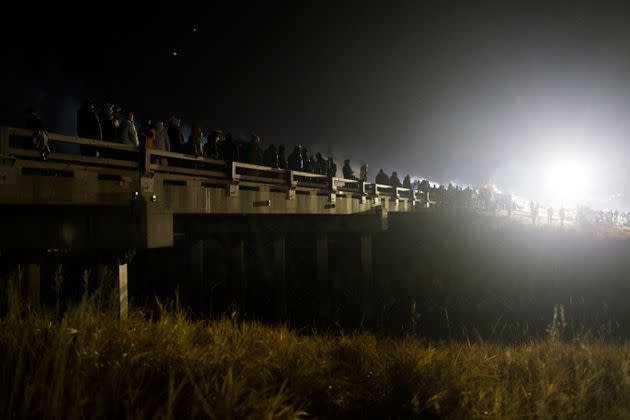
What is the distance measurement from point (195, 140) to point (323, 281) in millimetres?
6393

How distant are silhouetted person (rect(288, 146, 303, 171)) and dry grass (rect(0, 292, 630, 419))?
1145 cm

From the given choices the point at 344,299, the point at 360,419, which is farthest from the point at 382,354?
Result: the point at 344,299

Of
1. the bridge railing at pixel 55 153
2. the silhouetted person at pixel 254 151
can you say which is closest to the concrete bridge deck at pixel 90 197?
the bridge railing at pixel 55 153

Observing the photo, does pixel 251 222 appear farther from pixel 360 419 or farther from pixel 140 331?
pixel 360 419

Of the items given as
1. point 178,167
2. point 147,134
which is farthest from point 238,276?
point 147,134

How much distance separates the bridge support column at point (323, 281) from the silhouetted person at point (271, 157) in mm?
2935

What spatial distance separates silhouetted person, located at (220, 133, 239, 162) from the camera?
12.4 m

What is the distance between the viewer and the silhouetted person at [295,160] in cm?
1620

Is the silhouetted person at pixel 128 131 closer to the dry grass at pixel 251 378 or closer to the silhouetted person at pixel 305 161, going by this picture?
the dry grass at pixel 251 378

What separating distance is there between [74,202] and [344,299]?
1092cm

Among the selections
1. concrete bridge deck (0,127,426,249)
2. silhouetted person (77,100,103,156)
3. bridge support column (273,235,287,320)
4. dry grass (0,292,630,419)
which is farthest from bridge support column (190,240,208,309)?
dry grass (0,292,630,419)

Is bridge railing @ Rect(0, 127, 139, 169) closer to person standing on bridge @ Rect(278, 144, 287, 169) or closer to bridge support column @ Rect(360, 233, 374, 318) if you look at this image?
person standing on bridge @ Rect(278, 144, 287, 169)

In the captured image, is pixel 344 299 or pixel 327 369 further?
pixel 344 299

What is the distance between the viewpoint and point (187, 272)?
1291 cm
